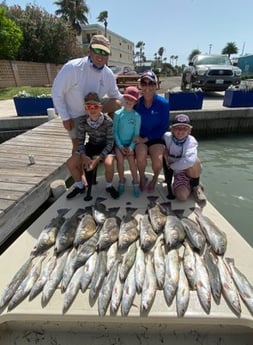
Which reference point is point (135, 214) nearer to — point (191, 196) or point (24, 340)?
point (191, 196)

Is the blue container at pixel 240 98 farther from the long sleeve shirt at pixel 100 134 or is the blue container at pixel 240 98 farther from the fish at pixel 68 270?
the fish at pixel 68 270

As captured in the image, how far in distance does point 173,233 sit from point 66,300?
3.79 feet

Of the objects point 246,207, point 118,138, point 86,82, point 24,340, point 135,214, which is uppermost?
point 86,82

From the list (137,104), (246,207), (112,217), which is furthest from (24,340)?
(246,207)

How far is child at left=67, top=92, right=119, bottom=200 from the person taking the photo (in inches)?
129

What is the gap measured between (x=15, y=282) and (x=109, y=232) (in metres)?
0.94

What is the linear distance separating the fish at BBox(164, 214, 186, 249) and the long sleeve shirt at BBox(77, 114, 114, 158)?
1.13 m

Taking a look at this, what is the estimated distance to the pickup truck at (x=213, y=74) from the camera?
1162 cm

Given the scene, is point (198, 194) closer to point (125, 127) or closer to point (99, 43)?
point (125, 127)

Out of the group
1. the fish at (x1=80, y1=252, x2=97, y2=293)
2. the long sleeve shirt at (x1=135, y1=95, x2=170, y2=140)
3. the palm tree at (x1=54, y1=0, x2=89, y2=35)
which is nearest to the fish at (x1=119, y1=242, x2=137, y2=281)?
the fish at (x1=80, y1=252, x2=97, y2=293)

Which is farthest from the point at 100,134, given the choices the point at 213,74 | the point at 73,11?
the point at 73,11

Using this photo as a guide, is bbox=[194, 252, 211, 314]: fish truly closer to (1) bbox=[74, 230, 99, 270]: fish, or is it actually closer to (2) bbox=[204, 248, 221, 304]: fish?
(2) bbox=[204, 248, 221, 304]: fish

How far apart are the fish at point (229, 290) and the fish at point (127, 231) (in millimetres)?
829

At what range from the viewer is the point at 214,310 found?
77.0 inches
